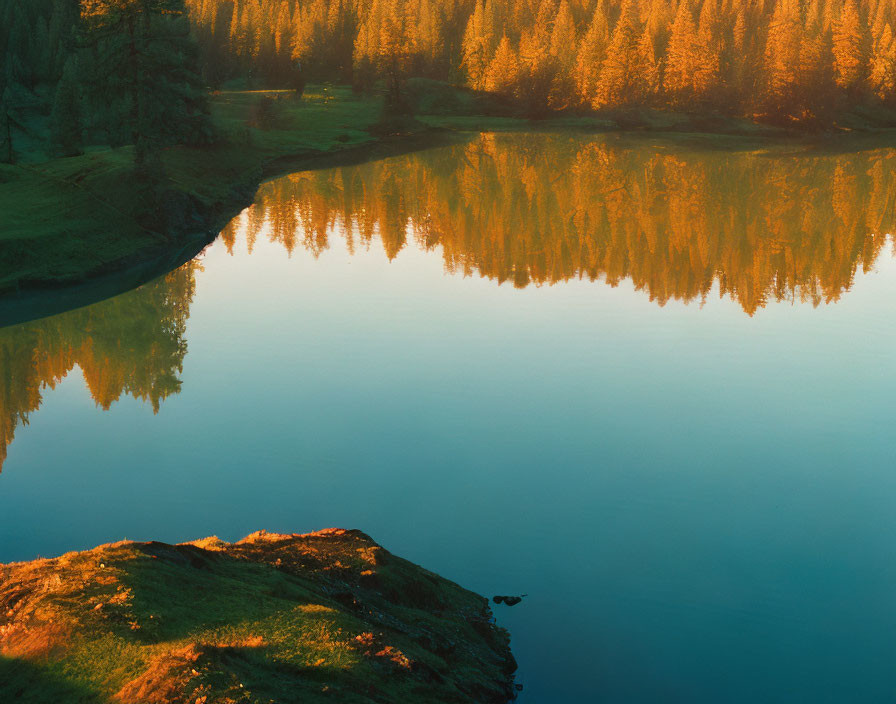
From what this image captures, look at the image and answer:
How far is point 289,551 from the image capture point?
475 inches

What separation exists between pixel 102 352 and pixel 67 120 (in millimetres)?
37450

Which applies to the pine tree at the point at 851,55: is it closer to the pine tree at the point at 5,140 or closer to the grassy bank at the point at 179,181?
the grassy bank at the point at 179,181

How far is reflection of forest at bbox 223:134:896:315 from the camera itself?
3894cm

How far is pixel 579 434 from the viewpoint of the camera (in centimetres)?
2105

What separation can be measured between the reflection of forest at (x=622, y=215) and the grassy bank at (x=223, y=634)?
25159mm

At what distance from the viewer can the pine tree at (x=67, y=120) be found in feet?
194

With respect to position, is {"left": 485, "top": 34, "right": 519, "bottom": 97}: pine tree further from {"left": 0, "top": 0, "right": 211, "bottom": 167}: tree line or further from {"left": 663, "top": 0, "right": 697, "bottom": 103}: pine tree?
{"left": 0, "top": 0, "right": 211, "bottom": 167}: tree line

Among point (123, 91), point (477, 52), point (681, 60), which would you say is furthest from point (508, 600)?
point (477, 52)

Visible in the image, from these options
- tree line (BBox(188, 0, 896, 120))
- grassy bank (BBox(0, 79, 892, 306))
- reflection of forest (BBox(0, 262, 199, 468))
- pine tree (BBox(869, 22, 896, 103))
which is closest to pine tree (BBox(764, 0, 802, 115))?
tree line (BBox(188, 0, 896, 120))

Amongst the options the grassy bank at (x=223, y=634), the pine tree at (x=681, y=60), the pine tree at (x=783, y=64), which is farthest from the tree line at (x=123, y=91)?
the pine tree at (x=783, y=64)

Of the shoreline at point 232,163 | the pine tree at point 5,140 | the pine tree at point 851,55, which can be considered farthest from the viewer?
the pine tree at point 851,55

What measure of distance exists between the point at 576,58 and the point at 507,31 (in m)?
23.1

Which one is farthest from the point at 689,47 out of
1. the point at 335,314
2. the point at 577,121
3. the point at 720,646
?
the point at 720,646

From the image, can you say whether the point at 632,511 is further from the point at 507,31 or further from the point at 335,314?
the point at 507,31
